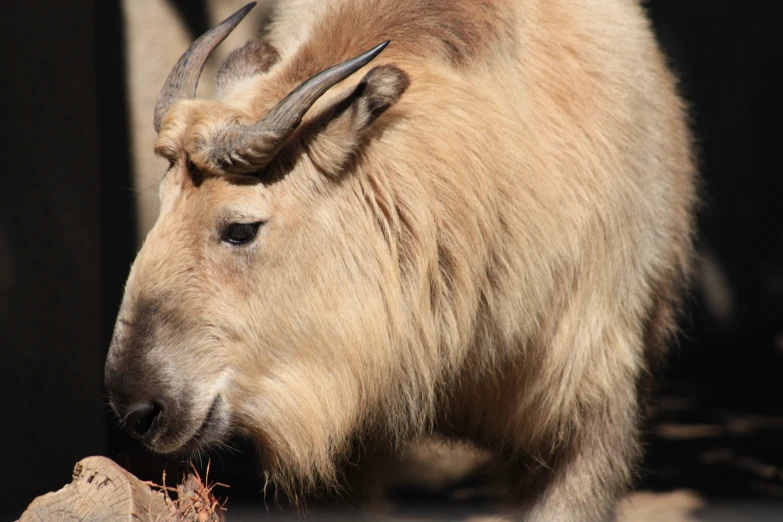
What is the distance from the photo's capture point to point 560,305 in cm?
296

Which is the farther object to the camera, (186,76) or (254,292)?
(186,76)

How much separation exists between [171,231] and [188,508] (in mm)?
717

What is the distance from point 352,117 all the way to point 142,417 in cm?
95

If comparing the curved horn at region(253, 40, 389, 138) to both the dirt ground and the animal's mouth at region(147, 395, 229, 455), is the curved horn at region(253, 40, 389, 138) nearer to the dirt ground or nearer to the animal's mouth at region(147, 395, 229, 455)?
the animal's mouth at region(147, 395, 229, 455)

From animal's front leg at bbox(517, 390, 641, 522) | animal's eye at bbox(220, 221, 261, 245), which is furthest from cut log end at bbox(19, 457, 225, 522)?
animal's front leg at bbox(517, 390, 641, 522)

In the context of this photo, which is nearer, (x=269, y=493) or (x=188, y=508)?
(x=188, y=508)

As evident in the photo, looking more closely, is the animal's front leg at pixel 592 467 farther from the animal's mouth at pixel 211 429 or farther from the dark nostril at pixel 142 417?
the dark nostril at pixel 142 417

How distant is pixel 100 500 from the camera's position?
219 centimetres

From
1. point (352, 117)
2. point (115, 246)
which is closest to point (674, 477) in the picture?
point (115, 246)

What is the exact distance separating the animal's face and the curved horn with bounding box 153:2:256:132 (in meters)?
0.11

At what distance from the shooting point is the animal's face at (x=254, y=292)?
94.3 inches

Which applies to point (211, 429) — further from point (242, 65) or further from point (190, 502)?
point (242, 65)

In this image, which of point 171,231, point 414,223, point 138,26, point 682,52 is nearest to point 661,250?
point 414,223

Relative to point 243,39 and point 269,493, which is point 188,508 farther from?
point 243,39
